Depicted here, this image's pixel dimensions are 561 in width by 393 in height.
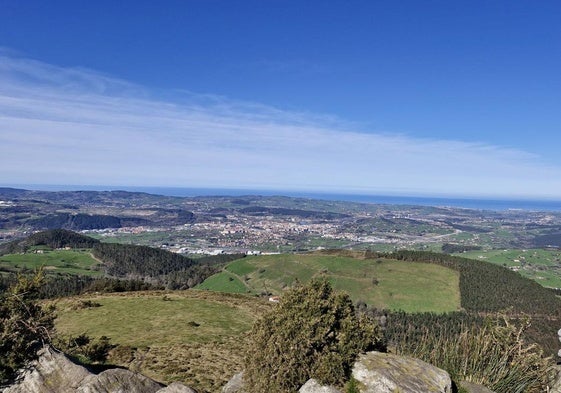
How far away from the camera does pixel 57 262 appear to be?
153375 millimetres

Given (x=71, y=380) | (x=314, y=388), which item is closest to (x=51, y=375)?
(x=71, y=380)

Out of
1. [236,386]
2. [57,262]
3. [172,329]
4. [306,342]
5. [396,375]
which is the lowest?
[57,262]

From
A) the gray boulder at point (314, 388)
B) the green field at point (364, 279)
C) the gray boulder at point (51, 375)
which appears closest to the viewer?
the gray boulder at point (314, 388)

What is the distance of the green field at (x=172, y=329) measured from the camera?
1942 cm

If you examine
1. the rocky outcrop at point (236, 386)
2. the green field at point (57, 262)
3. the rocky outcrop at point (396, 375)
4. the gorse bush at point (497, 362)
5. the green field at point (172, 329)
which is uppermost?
the rocky outcrop at point (396, 375)

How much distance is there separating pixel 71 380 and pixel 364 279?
131 metres

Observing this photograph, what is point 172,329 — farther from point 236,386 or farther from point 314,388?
point 314,388

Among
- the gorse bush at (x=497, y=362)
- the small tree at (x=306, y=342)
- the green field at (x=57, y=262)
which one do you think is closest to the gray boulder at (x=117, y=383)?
the small tree at (x=306, y=342)

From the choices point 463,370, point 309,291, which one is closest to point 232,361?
point 309,291

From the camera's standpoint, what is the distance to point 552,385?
15234 mm

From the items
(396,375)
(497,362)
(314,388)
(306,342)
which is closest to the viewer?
(314,388)

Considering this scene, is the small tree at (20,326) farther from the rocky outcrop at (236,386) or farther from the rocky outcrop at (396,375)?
the rocky outcrop at (396,375)

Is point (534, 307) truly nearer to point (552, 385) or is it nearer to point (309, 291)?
point (552, 385)

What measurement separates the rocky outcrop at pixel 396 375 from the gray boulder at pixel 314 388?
866 millimetres
